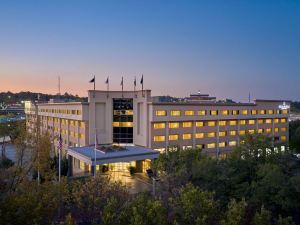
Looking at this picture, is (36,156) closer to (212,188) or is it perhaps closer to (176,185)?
(176,185)

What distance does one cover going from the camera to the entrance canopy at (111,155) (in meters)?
50.4

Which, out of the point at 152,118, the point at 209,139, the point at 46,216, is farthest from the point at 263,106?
the point at 46,216

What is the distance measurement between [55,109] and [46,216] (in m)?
69.9

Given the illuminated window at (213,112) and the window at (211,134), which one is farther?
the window at (211,134)

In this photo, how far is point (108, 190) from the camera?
1045 inches

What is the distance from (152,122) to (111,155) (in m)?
15.5

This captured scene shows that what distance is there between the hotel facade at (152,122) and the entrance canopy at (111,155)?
486 centimetres

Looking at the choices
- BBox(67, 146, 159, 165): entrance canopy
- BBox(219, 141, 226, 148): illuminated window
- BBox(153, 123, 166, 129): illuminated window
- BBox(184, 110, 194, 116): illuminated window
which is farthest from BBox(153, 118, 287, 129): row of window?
BBox(67, 146, 159, 165): entrance canopy

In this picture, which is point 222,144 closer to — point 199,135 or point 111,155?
point 199,135

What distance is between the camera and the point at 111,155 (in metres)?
51.8

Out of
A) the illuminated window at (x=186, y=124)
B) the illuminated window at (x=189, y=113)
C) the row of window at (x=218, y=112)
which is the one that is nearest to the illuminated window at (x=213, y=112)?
the row of window at (x=218, y=112)

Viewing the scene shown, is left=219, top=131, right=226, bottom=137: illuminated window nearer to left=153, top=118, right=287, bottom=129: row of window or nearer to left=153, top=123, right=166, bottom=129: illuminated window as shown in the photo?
left=153, top=118, right=287, bottom=129: row of window

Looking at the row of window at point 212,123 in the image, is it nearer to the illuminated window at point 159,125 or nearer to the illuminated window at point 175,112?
the illuminated window at point 159,125

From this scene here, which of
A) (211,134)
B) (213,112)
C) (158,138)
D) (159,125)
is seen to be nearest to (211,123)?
(211,134)
